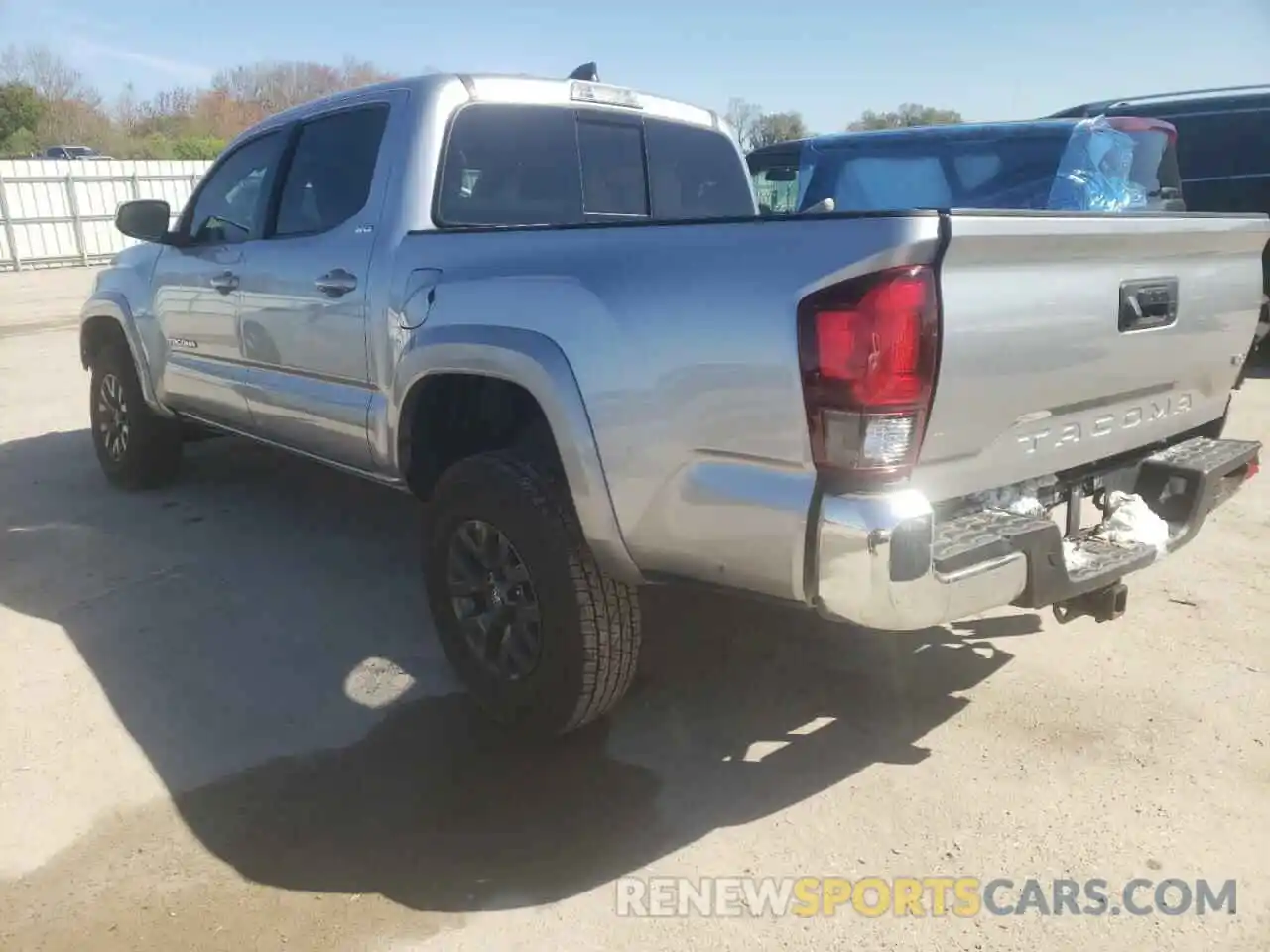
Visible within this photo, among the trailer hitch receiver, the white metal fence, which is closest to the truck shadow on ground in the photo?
the trailer hitch receiver

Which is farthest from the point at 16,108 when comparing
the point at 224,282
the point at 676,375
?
the point at 676,375

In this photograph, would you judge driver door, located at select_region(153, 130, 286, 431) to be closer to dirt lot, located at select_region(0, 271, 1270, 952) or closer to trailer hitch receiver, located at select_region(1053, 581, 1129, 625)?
dirt lot, located at select_region(0, 271, 1270, 952)

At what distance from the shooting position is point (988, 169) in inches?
280

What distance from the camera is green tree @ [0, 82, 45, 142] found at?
3744 cm

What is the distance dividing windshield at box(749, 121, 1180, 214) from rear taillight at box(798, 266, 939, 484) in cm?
466

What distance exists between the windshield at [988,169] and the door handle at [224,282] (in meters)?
3.68

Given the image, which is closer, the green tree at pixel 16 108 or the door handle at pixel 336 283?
the door handle at pixel 336 283

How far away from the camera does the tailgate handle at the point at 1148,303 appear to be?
8.78 feet

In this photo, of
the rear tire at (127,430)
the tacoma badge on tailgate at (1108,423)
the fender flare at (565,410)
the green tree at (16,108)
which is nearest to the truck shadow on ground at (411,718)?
the fender flare at (565,410)

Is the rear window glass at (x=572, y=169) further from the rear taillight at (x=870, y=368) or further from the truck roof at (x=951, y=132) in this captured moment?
the truck roof at (x=951, y=132)

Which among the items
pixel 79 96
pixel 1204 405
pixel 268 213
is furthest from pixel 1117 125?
pixel 79 96

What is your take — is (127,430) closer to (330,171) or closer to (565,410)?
(330,171)

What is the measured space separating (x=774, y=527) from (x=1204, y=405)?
1721mm

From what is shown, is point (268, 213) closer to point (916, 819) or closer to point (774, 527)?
point (774, 527)
